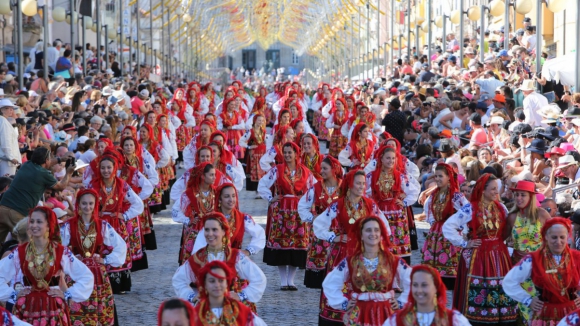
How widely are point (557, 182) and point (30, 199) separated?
511 centimetres

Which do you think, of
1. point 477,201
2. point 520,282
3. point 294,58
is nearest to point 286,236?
point 477,201

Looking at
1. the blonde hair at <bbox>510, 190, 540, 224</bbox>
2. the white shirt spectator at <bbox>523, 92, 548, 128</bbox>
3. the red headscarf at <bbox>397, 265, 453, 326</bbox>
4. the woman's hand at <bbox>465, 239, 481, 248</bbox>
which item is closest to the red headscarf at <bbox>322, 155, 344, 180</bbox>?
the woman's hand at <bbox>465, 239, 481, 248</bbox>

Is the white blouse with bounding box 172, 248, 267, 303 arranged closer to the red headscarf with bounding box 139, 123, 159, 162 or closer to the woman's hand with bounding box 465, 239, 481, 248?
the woman's hand with bounding box 465, 239, 481, 248

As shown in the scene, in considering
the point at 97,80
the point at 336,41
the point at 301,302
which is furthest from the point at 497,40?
the point at 336,41

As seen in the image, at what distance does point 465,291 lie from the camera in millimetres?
9555

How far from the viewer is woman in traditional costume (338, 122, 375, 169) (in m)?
15.5

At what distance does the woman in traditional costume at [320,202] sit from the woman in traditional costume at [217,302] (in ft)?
12.8

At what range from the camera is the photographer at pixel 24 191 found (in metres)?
11.0

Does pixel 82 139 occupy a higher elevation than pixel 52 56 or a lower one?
lower

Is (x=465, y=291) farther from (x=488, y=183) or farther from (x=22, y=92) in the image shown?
(x=22, y=92)

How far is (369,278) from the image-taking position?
7.64m

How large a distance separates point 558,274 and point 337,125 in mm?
14412

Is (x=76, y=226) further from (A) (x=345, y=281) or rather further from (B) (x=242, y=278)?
(A) (x=345, y=281)

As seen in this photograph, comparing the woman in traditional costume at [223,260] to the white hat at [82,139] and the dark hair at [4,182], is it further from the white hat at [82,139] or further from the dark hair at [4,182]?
the white hat at [82,139]
